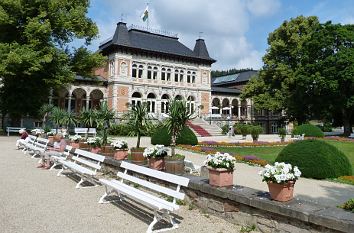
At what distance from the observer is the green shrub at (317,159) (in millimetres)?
10219

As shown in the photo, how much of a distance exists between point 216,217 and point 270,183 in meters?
1.50

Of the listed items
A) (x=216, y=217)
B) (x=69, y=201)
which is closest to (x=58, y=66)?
(x=69, y=201)

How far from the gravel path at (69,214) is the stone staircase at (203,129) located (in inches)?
1040

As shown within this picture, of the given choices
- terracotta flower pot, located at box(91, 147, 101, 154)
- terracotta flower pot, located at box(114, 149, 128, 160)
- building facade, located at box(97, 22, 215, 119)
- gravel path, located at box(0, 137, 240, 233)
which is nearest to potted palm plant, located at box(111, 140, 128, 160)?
terracotta flower pot, located at box(114, 149, 128, 160)

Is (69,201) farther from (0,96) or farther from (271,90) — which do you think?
(271,90)

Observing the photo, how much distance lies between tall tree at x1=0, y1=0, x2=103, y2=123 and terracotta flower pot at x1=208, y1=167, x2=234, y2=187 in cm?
2099

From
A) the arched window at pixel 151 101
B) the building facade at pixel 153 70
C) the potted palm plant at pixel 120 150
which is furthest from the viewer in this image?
the arched window at pixel 151 101

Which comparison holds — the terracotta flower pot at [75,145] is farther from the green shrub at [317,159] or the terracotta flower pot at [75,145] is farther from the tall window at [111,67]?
the tall window at [111,67]

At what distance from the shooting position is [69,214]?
620cm

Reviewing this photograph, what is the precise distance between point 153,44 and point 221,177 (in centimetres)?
4075

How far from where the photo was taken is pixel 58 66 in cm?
2784

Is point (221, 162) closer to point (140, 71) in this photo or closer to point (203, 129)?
point (203, 129)

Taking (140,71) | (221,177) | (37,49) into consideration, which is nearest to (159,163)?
(221,177)

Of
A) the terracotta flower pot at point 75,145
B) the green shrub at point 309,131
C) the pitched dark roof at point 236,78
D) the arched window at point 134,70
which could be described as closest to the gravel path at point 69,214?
the terracotta flower pot at point 75,145
